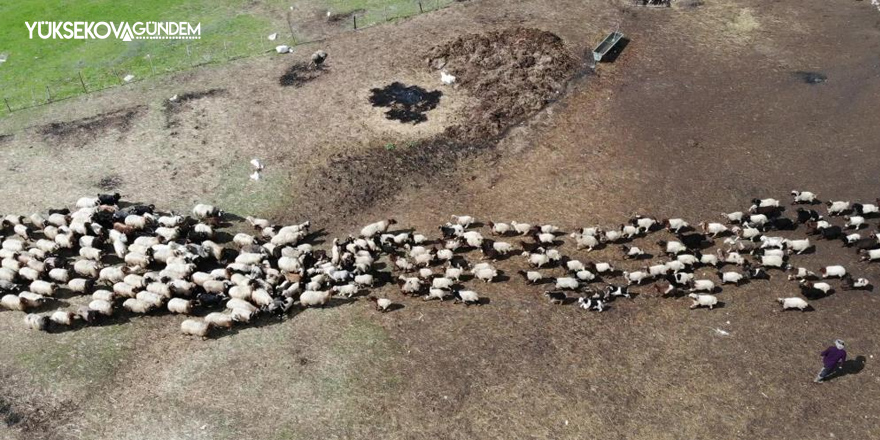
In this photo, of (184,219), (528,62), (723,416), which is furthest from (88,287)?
(528,62)

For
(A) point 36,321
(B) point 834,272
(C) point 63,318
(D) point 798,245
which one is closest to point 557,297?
(D) point 798,245

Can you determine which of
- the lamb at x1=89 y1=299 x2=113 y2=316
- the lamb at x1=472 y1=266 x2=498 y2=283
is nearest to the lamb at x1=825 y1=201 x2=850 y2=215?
the lamb at x1=472 y1=266 x2=498 y2=283

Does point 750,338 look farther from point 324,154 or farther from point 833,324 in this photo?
point 324,154

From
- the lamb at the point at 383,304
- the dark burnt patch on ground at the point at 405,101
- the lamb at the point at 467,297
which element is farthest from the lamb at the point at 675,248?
the dark burnt patch on ground at the point at 405,101

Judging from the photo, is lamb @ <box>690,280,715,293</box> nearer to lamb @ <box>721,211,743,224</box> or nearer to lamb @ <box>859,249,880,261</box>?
lamb @ <box>721,211,743,224</box>

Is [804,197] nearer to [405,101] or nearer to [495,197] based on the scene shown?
[495,197]

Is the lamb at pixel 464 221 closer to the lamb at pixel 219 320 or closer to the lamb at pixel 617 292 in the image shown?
the lamb at pixel 617 292
